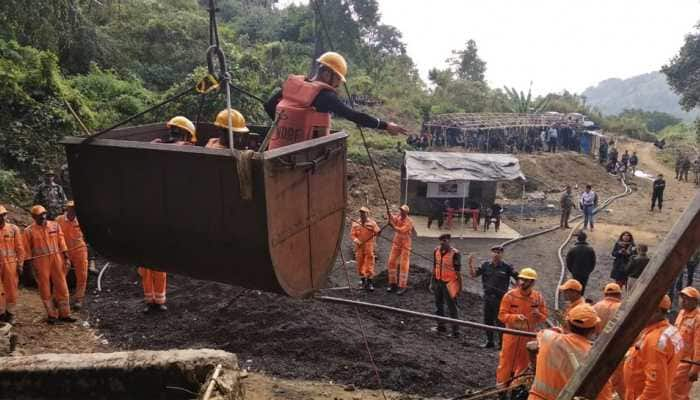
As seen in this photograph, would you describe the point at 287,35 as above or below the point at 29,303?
above

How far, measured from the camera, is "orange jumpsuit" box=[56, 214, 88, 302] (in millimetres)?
8922

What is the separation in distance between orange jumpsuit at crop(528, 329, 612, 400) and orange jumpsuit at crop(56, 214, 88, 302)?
24.0ft

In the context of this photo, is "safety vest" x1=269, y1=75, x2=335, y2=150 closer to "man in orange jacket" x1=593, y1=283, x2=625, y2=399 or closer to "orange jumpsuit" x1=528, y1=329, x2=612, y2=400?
"orange jumpsuit" x1=528, y1=329, x2=612, y2=400

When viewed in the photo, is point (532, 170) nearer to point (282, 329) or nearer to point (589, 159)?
point (589, 159)

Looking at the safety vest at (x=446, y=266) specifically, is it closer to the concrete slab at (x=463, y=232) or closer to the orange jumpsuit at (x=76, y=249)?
the orange jumpsuit at (x=76, y=249)

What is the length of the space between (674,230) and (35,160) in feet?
43.4

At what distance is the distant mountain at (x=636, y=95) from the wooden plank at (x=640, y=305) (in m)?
127

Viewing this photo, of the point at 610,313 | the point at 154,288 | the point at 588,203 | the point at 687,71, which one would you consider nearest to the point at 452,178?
the point at 588,203

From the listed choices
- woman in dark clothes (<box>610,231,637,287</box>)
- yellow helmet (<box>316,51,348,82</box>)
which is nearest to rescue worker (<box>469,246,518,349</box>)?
woman in dark clothes (<box>610,231,637,287</box>)

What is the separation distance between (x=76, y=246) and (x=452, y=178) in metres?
11.5

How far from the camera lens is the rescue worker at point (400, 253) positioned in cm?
1095

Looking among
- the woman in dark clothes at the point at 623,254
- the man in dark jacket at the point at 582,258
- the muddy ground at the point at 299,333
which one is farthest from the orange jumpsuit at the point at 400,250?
the woman in dark clothes at the point at 623,254

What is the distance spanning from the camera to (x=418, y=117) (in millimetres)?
33500

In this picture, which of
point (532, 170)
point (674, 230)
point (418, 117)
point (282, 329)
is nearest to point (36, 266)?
point (282, 329)
